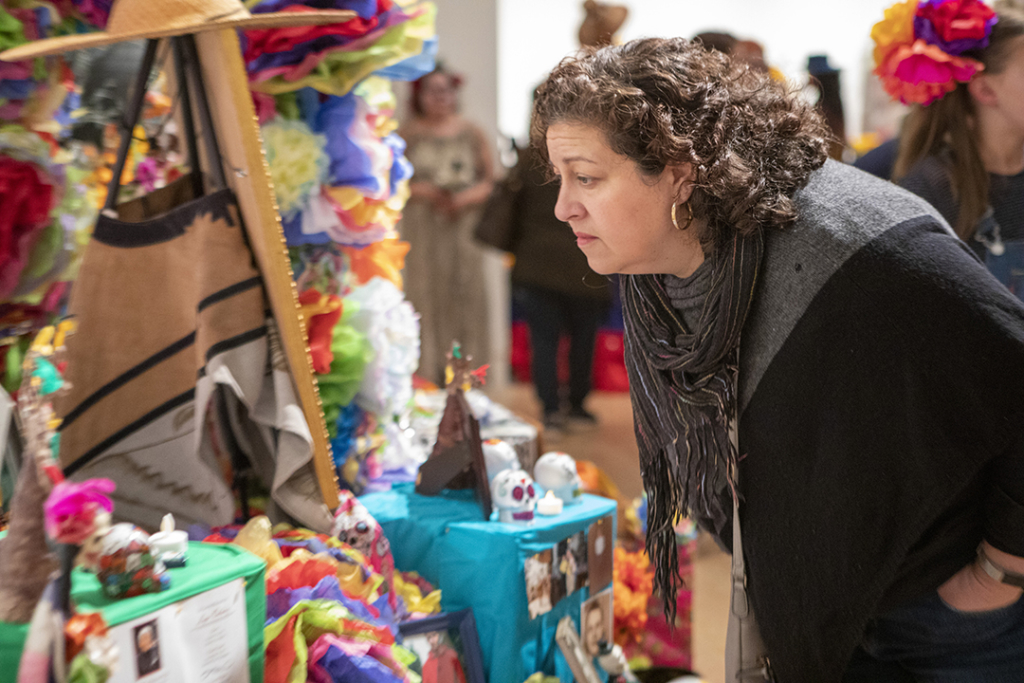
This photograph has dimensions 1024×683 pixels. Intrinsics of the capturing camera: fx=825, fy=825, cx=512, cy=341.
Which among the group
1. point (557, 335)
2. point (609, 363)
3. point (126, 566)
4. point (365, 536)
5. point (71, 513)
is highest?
point (71, 513)

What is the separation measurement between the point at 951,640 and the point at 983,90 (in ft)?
4.05

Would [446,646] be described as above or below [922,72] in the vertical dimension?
below

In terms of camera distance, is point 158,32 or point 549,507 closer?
point 158,32

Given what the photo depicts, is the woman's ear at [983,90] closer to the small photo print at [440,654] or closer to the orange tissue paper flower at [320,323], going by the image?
the orange tissue paper flower at [320,323]

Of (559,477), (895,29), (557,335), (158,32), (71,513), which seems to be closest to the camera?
(71,513)

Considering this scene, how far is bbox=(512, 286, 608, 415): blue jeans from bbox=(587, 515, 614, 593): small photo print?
104 inches

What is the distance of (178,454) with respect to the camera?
1.46 meters

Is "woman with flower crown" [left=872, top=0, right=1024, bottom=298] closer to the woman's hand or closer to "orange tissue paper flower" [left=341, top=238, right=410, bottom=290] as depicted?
the woman's hand

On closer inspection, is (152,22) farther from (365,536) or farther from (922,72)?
(922,72)

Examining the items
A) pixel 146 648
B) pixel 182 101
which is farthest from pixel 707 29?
pixel 146 648

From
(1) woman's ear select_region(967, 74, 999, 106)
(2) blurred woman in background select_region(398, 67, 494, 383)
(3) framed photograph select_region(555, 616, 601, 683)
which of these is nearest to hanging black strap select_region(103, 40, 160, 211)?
(3) framed photograph select_region(555, 616, 601, 683)

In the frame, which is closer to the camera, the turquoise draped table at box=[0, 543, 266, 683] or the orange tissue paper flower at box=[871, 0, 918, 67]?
the turquoise draped table at box=[0, 543, 266, 683]

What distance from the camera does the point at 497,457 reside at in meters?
1.65

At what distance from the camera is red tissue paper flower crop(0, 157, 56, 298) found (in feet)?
4.60
